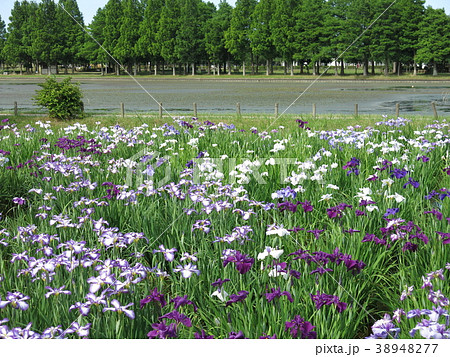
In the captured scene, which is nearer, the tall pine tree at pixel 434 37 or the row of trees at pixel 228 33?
the row of trees at pixel 228 33

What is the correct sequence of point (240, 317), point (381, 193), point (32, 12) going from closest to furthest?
point (240, 317), point (381, 193), point (32, 12)

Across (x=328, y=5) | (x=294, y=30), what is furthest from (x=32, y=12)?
(x=328, y=5)

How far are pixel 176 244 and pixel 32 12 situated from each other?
3105cm

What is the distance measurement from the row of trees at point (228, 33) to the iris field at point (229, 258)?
20.3 meters

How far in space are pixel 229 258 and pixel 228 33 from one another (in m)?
66.5

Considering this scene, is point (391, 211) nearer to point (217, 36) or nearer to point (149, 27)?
point (149, 27)

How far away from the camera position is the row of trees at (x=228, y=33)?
97.2 ft

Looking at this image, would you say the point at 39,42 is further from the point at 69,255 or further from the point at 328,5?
the point at 328,5

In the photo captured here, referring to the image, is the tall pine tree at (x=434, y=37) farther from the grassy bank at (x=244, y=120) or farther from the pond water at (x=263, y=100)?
the grassy bank at (x=244, y=120)

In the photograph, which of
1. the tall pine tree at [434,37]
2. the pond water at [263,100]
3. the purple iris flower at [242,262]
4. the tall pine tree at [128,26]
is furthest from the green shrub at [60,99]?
the tall pine tree at [434,37]

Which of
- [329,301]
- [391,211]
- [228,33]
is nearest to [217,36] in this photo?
[228,33]

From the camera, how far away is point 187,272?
119 inches

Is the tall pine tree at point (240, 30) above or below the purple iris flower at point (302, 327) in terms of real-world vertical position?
above

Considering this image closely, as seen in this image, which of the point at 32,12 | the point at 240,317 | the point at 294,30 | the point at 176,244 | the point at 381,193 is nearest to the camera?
the point at 240,317
